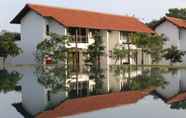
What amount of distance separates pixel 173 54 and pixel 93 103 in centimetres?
3631

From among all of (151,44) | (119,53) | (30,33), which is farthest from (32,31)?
(151,44)

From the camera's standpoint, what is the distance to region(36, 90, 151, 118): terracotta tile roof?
12.5 m

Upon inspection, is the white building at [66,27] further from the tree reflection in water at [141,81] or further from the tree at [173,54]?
the tree reflection in water at [141,81]

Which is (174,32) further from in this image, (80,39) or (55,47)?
(55,47)

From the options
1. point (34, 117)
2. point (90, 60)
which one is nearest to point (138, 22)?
point (90, 60)

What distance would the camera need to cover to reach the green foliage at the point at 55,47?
137 ft

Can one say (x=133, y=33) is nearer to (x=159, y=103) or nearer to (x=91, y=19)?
(x=91, y=19)

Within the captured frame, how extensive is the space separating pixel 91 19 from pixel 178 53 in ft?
31.6

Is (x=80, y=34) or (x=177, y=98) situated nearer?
(x=177, y=98)

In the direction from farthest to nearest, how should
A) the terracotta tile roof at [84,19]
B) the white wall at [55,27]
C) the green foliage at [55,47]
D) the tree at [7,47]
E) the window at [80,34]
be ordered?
the tree at [7,47]
the window at [80,34]
the terracotta tile roof at [84,19]
the white wall at [55,27]
the green foliage at [55,47]

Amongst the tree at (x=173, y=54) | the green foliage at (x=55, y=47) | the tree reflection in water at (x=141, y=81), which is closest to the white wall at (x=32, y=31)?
the green foliage at (x=55, y=47)

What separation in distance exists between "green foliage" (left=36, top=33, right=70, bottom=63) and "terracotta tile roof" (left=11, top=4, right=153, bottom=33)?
139cm

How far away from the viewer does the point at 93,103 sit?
49.0 ft

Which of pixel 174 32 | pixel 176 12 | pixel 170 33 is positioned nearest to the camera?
pixel 174 32
